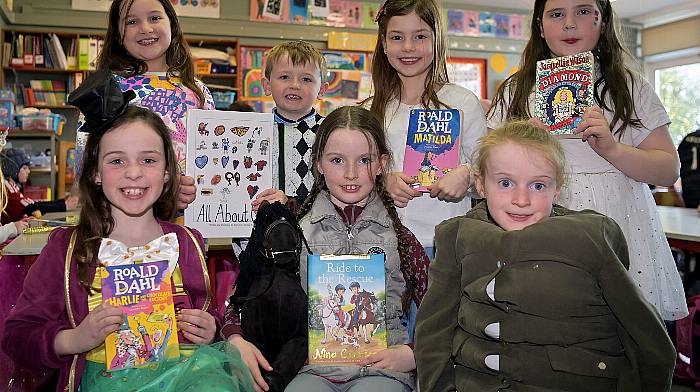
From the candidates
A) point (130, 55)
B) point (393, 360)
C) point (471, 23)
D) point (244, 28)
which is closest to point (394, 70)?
point (130, 55)

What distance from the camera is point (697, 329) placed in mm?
3459

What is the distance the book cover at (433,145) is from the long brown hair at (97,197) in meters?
0.82

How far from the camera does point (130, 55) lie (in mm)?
2500

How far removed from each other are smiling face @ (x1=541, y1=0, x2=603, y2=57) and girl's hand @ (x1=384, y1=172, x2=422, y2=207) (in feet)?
2.42

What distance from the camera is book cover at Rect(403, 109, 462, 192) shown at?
2.13m

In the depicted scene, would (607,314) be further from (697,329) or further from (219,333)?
(697,329)

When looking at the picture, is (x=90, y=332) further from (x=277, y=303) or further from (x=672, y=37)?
(x=672, y=37)

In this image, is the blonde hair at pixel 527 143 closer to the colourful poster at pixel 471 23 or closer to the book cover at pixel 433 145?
the book cover at pixel 433 145

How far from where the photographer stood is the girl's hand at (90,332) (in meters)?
1.54

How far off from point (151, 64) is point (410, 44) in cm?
111

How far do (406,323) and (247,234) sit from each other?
0.75 m

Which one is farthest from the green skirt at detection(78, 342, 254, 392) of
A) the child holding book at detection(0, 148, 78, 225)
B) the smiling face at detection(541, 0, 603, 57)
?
the child holding book at detection(0, 148, 78, 225)

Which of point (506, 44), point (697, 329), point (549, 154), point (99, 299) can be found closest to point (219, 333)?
point (99, 299)

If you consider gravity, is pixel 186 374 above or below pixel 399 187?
below
